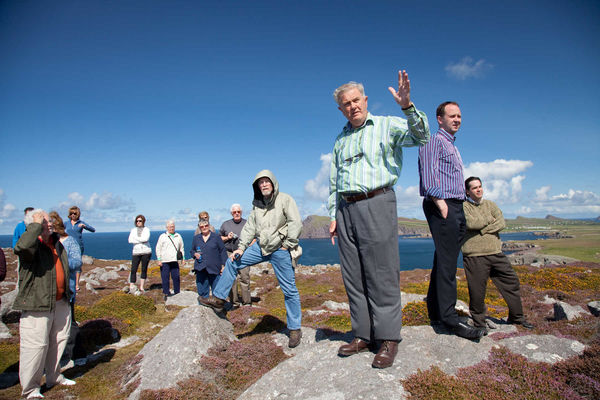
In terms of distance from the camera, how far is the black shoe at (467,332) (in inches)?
192

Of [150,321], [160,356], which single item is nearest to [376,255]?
[160,356]

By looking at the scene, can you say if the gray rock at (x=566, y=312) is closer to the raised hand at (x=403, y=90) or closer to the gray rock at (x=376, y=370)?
the gray rock at (x=376, y=370)

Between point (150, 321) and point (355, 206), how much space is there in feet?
33.8

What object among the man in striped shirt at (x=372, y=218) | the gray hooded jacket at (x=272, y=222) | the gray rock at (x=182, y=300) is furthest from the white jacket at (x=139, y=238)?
the man in striped shirt at (x=372, y=218)

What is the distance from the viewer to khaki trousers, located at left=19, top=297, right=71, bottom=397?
543cm

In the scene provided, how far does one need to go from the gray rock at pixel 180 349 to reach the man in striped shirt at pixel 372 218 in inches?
125

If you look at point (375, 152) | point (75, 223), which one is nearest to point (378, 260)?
point (375, 152)

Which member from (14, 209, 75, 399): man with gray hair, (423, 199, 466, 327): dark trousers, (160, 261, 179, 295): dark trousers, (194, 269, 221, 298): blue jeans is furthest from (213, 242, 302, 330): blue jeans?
(160, 261, 179, 295): dark trousers

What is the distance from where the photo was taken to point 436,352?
15.4 ft

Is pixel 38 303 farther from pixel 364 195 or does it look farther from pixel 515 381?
pixel 515 381

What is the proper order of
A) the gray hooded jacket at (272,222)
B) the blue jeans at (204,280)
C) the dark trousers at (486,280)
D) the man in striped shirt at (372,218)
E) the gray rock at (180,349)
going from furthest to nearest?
the blue jeans at (204,280), the gray hooded jacket at (272,222), the dark trousers at (486,280), the gray rock at (180,349), the man in striped shirt at (372,218)

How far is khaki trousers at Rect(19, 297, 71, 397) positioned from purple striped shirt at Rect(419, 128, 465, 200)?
756cm

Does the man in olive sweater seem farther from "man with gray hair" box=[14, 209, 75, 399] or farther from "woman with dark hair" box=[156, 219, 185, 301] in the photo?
"woman with dark hair" box=[156, 219, 185, 301]

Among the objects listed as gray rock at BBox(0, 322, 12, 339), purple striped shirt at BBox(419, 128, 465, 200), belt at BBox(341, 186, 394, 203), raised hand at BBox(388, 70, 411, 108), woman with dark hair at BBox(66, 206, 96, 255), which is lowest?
gray rock at BBox(0, 322, 12, 339)
